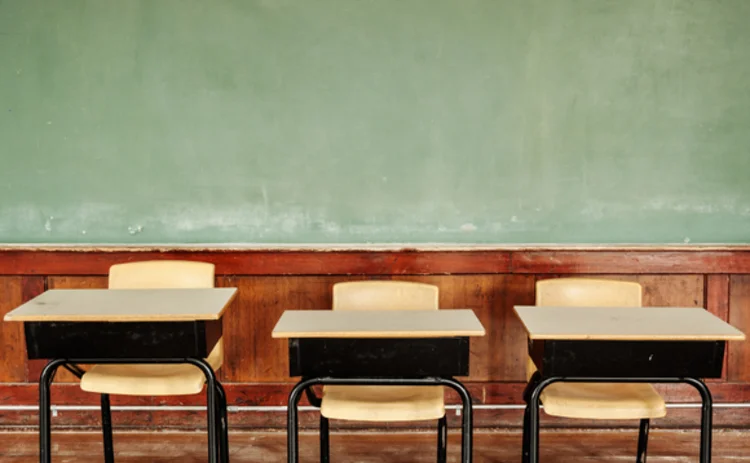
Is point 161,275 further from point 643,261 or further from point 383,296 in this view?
point 643,261

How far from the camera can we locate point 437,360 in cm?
223

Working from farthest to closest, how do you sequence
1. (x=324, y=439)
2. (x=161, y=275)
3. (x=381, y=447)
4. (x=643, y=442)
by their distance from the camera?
(x=381, y=447), (x=161, y=275), (x=643, y=442), (x=324, y=439)

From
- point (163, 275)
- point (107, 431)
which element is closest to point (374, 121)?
point (163, 275)

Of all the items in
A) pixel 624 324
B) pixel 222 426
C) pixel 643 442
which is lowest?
pixel 643 442

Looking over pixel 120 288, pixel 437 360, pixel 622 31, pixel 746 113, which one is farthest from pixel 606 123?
pixel 120 288

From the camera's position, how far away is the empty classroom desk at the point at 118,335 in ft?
7.48

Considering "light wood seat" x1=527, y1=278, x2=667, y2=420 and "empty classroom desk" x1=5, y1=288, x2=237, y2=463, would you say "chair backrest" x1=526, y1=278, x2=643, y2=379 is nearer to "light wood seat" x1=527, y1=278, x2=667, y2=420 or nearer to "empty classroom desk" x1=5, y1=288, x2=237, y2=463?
"light wood seat" x1=527, y1=278, x2=667, y2=420

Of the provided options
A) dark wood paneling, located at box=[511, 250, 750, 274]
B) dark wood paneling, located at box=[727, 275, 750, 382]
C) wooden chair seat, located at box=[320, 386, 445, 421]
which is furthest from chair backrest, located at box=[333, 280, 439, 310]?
dark wood paneling, located at box=[727, 275, 750, 382]

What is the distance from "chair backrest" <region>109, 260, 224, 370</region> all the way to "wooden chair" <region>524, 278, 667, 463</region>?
5.07ft

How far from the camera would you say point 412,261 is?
3266 mm

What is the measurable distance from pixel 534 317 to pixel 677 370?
55 centimetres

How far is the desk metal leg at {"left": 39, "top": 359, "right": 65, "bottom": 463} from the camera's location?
236cm

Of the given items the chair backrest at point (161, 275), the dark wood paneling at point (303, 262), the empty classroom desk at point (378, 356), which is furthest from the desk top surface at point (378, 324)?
the dark wood paneling at point (303, 262)

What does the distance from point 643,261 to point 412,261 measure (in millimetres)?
1266
